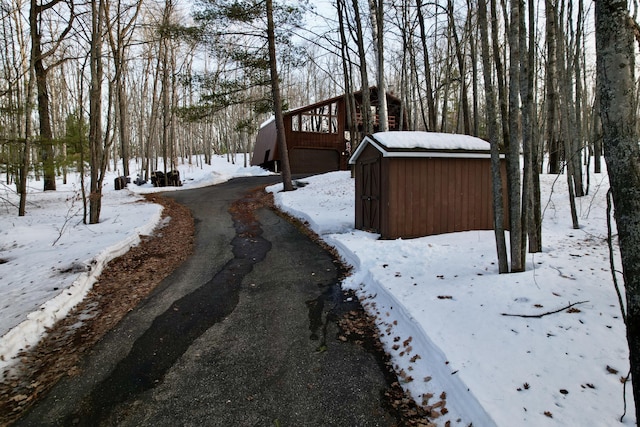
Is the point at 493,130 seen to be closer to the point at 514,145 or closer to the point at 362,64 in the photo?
the point at 514,145

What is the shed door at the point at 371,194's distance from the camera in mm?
8328

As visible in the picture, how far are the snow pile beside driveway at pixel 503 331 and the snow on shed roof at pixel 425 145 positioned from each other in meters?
2.41

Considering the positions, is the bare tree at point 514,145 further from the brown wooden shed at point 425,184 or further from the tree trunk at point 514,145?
the brown wooden shed at point 425,184

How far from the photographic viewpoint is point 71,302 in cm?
476

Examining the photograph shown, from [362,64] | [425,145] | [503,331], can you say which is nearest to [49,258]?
[503,331]

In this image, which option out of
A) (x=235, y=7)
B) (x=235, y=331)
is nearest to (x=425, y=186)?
(x=235, y=331)

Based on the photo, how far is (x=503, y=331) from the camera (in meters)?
3.29

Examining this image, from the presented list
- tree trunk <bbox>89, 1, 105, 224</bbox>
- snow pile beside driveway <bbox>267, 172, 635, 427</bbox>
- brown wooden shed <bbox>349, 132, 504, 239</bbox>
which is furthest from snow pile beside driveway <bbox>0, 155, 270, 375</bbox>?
brown wooden shed <bbox>349, 132, 504, 239</bbox>

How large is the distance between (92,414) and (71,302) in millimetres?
2562

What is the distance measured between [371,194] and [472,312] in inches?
202

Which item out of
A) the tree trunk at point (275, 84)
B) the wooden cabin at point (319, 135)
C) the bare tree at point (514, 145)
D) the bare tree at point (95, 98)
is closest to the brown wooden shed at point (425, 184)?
the bare tree at point (514, 145)

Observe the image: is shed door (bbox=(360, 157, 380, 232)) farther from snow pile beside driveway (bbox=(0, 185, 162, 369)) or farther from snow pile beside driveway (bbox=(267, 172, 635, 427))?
snow pile beside driveway (bbox=(0, 185, 162, 369))

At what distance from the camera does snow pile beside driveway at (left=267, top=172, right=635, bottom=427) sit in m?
2.42

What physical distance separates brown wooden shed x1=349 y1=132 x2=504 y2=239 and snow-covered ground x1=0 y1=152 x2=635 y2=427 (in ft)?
1.98
